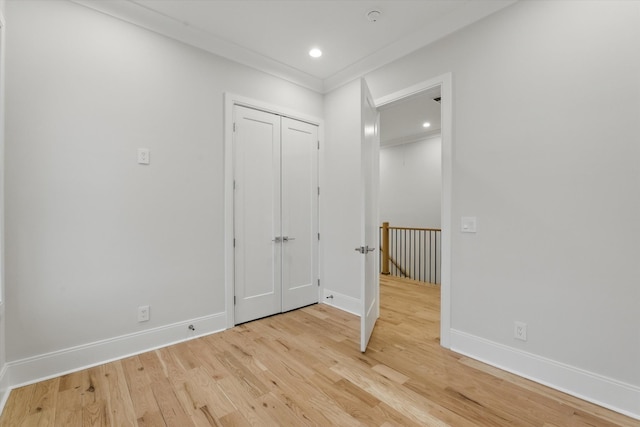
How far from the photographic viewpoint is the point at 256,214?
3137 mm

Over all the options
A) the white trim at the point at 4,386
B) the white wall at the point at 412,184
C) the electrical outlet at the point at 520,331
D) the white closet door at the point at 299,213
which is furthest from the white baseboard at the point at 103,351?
the white wall at the point at 412,184

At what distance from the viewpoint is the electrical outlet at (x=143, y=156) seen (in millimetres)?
2402

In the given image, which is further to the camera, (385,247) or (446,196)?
(385,247)

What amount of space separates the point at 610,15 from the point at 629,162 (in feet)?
3.00

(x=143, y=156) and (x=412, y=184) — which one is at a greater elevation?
(x=412, y=184)

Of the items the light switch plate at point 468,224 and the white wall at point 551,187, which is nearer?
the white wall at point 551,187

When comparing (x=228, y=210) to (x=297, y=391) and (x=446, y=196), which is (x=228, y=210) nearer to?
(x=297, y=391)

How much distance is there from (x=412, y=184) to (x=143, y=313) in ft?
19.0

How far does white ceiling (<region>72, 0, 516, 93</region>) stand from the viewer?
2.31 m

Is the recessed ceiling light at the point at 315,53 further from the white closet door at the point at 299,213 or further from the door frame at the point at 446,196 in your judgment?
the door frame at the point at 446,196

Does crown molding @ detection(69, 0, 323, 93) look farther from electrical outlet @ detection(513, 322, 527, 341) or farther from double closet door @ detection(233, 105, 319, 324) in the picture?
electrical outlet @ detection(513, 322, 527, 341)

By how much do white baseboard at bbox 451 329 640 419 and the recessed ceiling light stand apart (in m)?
2.98

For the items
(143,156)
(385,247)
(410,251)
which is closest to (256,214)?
→ (143,156)

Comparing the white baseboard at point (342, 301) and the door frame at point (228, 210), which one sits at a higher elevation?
the door frame at point (228, 210)
